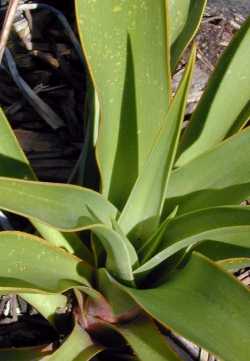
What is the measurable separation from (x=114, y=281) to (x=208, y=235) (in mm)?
175

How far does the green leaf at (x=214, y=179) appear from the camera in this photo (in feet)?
3.31

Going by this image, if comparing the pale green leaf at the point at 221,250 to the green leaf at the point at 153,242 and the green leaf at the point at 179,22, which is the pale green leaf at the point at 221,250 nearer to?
the green leaf at the point at 153,242

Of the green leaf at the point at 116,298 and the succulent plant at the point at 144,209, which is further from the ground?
the succulent plant at the point at 144,209

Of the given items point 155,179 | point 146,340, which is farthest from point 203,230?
point 146,340

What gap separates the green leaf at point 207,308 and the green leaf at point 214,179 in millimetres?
108

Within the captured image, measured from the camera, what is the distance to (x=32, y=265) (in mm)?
940

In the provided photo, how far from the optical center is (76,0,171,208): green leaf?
37.6 inches

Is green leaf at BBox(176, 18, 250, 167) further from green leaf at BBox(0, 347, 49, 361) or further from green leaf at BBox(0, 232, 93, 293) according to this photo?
green leaf at BBox(0, 347, 49, 361)

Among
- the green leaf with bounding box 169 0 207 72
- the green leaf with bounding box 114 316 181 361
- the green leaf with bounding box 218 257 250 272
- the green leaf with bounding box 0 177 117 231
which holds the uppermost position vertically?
the green leaf with bounding box 169 0 207 72

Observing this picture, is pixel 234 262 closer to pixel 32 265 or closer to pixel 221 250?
pixel 221 250

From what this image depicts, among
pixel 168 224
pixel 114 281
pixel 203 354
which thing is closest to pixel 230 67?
pixel 168 224

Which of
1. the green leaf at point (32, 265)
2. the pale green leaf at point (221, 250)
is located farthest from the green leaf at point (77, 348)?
the pale green leaf at point (221, 250)

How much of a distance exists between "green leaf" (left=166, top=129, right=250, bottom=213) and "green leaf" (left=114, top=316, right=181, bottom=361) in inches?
7.2

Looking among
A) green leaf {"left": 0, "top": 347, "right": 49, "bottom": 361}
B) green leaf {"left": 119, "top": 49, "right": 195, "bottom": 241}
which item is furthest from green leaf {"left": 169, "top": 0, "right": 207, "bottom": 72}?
green leaf {"left": 0, "top": 347, "right": 49, "bottom": 361}
